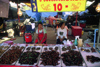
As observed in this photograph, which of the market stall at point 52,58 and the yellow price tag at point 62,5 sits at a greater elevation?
the yellow price tag at point 62,5

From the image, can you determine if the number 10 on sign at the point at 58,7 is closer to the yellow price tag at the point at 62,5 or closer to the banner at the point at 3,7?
the yellow price tag at the point at 62,5

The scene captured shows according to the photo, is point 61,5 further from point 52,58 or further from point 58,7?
point 52,58

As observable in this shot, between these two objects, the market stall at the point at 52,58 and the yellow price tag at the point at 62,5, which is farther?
the yellow price tag at the point at 62,5

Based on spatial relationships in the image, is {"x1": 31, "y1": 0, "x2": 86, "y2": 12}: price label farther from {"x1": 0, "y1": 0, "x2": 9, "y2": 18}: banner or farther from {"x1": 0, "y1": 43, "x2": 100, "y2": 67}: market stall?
{"x1": 0, "y1": 43, "x2": 100, "y2": 67}: market stall

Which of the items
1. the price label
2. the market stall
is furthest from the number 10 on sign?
the market stall

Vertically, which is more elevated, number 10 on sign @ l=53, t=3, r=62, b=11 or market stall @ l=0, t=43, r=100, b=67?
number 10 on sign @ l=53, t=3, r=62, b=11

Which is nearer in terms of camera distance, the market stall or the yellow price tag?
the market stall

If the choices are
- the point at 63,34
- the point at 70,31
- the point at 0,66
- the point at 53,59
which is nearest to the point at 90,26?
the point at 70,31

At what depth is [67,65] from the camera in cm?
173

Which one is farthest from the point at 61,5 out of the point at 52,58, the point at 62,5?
the point at 52,58

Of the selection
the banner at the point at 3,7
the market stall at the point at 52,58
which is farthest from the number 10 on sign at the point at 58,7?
the banner at the point at 3,7

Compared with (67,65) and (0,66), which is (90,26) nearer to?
(67,65)

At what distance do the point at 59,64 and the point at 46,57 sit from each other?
1.19 feet

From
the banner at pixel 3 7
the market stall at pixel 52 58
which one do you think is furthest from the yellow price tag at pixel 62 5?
the market stall at pixel 52 58
